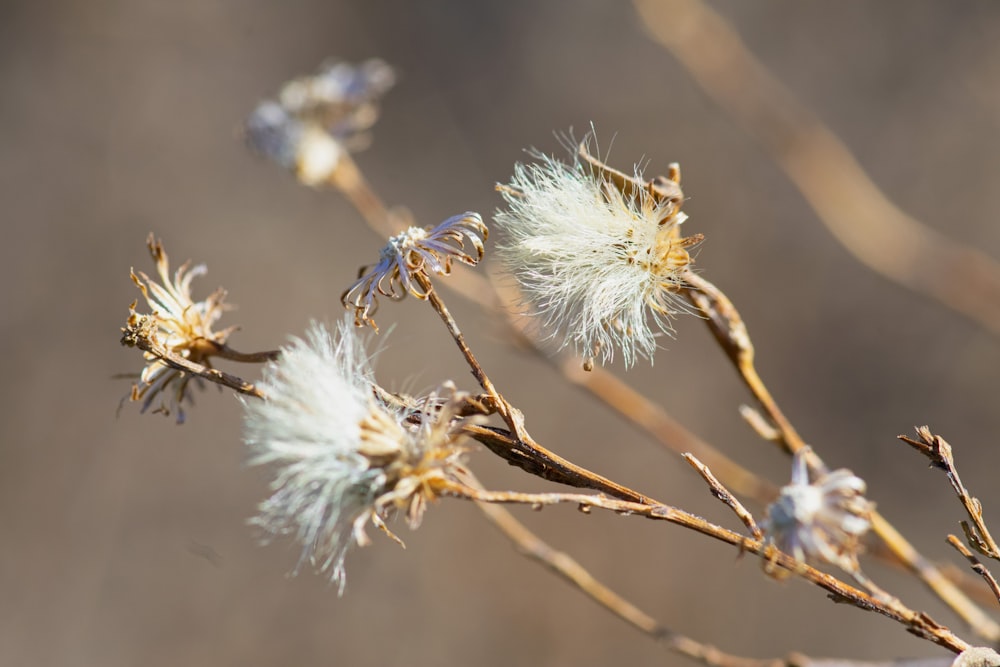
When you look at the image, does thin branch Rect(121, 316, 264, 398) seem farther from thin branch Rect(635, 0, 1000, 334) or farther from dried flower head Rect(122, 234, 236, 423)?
thin branch Rect(635, 0, 1000, 334)

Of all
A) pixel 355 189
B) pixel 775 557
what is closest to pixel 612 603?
pixel 775 557

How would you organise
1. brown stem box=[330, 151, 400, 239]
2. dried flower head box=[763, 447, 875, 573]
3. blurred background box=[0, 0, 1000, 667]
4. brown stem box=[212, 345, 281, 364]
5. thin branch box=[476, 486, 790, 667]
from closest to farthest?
dried flower head box=[763, 447, 875, 573] → brown stem box=[212, 345, 281, 364] → thin branch box=[476, 486, 790, 667] → brown stem box=[330, 151, 400, 239] → blurred background box=[0, 0, 1000, 667]

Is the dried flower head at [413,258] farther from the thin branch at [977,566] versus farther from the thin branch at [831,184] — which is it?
the thin branch at [831,184]

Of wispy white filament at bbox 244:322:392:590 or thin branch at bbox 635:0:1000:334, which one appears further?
thin branch at bbox 635:0:1000:334

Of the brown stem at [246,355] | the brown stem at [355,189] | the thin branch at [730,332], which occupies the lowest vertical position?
the brown stem at [246,355]

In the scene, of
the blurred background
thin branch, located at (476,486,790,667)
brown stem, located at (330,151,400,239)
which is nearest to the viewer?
thin branch, located at (476,486,790,667)

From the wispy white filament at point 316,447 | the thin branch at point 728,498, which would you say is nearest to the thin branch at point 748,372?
the thin branch at point 728,498

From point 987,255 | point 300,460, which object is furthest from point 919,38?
point 300,460

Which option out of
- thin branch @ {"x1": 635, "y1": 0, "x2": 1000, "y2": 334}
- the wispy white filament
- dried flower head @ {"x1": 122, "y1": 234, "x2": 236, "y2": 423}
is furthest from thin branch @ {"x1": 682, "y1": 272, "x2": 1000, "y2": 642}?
thin branch @ {"x1": 635, "y1": 0, "x2": 1000, "y2": 334}
